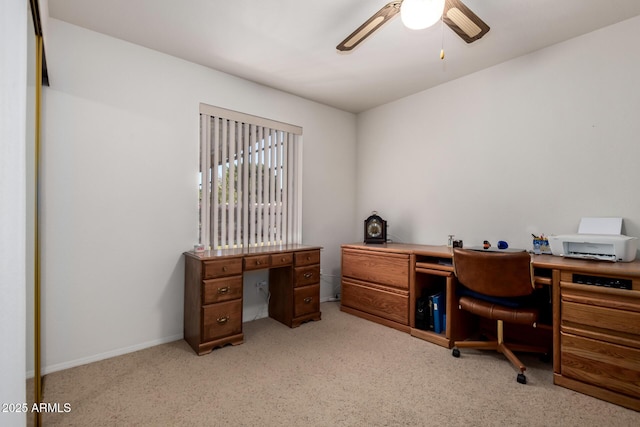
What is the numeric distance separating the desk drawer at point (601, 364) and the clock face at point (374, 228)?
A: 1.95 m

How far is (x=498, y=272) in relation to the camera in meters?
2.13

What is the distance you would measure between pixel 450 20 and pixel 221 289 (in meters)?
2.53

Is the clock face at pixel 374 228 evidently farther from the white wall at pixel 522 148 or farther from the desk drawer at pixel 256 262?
the desk drawer at pixel 256 262

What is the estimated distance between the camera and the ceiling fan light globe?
1506 mm

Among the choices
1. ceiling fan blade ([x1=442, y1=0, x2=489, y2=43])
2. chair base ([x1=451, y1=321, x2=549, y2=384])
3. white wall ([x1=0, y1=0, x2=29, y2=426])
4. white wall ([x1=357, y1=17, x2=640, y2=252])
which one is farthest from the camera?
white wall ([x1=357, y1=17, x2=640, y2=252])

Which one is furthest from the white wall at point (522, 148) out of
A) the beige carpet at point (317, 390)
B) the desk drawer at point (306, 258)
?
the beige carpet at point (317, 390)

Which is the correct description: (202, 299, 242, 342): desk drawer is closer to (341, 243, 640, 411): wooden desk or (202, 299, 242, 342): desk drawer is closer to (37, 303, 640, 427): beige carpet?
(37, 303, 640, 427): beige carpet

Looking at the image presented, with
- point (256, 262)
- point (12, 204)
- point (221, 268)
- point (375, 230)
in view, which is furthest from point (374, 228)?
point (12, 204)

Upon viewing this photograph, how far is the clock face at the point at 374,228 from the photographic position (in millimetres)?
3640

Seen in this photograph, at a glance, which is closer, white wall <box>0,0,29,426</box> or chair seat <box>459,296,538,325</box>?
white wall <box>0,0,29,426</box>

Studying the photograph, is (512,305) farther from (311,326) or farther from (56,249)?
(56,249)

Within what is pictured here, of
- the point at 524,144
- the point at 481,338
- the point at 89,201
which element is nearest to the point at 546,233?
the point at 524,144

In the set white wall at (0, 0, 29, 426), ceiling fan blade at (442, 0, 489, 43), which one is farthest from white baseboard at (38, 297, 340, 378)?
ceiling fan blade at (442, 0, 489, 43)

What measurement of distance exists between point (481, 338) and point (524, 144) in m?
1.83
